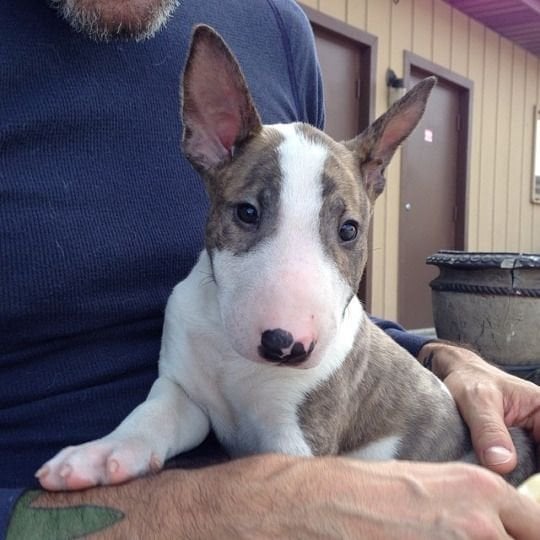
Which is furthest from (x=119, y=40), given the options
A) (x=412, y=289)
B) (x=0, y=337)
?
(x=412, y=289)

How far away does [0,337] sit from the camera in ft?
5.14

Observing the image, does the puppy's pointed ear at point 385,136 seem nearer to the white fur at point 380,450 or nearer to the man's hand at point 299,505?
the white fur at point 380,450

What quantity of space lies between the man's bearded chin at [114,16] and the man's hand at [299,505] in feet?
3.44

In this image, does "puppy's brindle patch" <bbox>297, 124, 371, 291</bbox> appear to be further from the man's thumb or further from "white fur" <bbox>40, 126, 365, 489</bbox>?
the man's thumb

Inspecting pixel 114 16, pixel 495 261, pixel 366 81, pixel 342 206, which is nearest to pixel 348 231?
pixel 342 206

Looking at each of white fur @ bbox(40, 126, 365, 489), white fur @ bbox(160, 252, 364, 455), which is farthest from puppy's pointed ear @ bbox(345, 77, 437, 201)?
white fur @ bbox(160, 252, 364, 455)

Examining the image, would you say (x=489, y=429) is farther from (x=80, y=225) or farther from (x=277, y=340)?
(x=80, y=225)

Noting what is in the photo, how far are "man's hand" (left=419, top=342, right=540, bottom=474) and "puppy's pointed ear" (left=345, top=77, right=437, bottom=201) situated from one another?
585 millimetres

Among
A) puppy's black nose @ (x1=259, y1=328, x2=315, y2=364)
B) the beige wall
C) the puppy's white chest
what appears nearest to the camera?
puppy's black nose @ (x1=259, y1=328, x2=315, y2=364)

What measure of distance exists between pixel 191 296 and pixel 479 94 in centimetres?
633

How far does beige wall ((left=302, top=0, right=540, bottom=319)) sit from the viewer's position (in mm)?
5758

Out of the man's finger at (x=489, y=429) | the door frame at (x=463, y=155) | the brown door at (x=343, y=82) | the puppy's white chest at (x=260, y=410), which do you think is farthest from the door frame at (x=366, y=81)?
the puppy's white chest at (x=260, y=410)

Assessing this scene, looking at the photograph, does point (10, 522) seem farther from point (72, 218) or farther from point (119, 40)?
point (119, 40)

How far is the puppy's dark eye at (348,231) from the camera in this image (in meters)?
1.48
